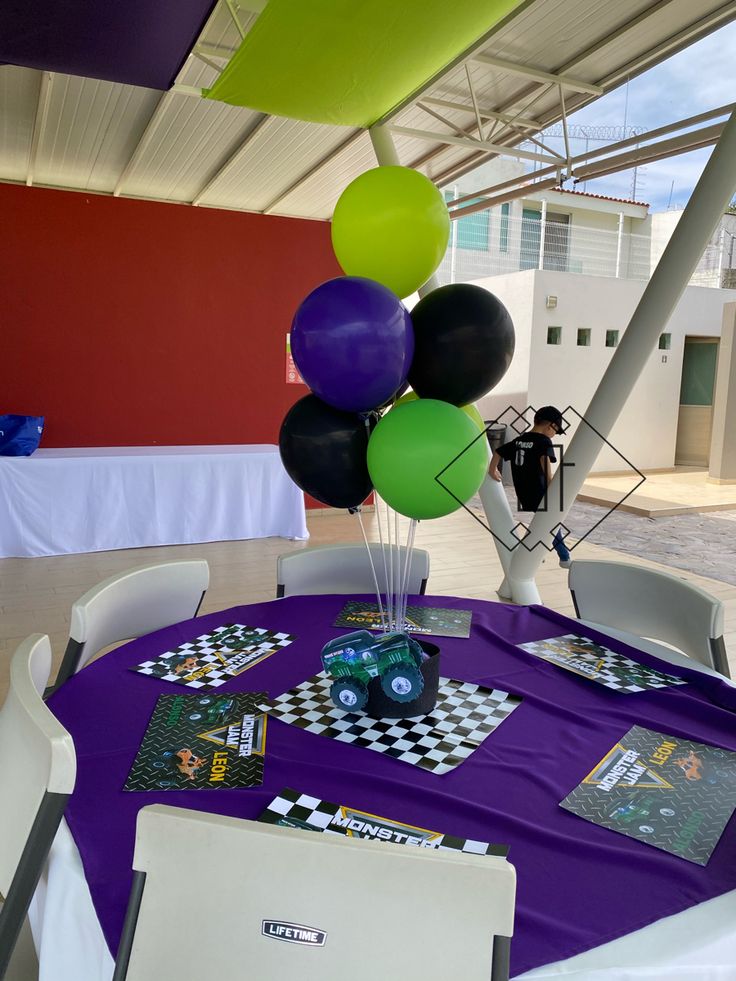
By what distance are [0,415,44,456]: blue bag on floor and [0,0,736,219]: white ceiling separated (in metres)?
2.07

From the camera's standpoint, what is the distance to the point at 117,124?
5.16 m

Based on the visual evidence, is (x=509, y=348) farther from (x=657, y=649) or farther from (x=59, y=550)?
(x=59, y=550)

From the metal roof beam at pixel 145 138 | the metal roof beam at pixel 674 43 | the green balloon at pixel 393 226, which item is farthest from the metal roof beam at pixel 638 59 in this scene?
the green balloon at pixel 393 226

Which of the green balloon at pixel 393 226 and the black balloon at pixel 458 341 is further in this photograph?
the green balloon at pixel 393 226

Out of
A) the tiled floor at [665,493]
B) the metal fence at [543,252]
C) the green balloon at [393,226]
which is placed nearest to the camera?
the green balloon at [393,226]

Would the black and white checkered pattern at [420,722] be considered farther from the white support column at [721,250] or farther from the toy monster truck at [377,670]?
the white support column at [721,250]

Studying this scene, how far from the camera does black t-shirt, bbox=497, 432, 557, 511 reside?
152 cm

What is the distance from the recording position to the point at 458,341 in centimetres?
163

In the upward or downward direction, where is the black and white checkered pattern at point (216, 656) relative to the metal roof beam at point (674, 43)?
downward

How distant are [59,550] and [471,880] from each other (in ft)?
16.9

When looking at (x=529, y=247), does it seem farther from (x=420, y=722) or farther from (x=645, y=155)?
(x=420, y=722)

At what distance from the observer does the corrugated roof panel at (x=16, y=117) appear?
451 centimetres

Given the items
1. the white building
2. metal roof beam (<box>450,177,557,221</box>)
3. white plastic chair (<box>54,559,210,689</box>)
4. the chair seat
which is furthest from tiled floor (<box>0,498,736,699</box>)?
the white building

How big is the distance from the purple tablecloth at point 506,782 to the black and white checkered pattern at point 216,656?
3 cm
